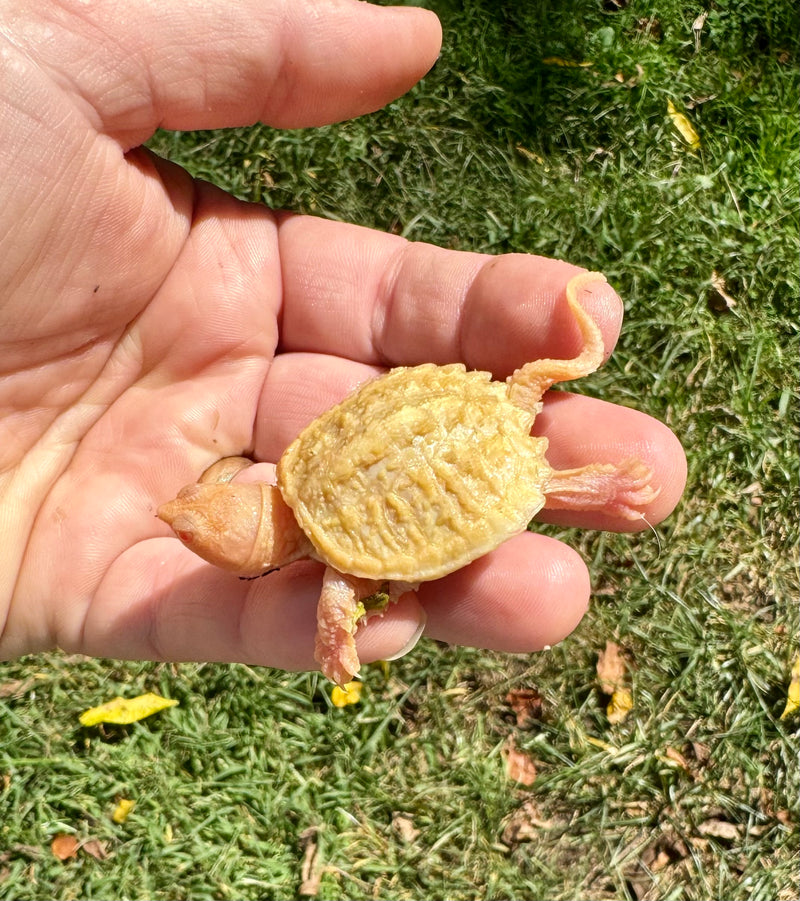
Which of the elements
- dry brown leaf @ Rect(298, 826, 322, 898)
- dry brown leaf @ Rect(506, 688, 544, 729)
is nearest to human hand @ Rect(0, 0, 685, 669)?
dry brown leaf @ Rect(506, 688, 544, 729)

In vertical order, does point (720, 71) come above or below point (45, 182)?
below

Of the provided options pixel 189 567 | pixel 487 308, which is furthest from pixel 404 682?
Answer: pixel 487 308

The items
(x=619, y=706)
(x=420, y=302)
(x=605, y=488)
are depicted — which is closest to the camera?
(x=605, y=488)

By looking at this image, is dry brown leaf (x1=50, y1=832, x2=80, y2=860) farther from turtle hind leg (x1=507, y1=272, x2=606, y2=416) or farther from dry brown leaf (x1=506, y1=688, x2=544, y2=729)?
turtle hind leg (x1=507, y1=272, x2=606, y2=416)

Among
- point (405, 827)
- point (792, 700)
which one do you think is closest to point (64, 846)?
point (405, 827)

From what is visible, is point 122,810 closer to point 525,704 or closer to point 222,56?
point 525,704

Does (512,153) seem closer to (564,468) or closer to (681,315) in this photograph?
(681,315)
